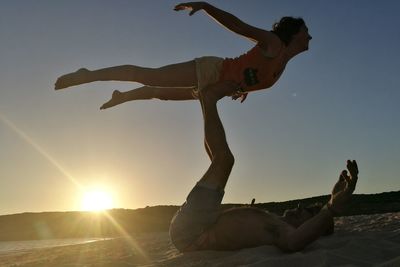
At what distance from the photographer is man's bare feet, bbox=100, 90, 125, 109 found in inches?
225

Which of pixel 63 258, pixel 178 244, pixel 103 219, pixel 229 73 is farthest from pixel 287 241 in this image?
pixel 103 219

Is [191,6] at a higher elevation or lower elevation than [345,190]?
higher

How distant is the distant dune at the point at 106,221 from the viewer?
49.2 feet

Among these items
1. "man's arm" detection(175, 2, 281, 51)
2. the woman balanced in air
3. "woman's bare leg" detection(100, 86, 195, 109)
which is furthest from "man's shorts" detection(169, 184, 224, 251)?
"man's arm" detection(175, 2, 281, 51)

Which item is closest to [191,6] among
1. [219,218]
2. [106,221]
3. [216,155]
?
[216,155]

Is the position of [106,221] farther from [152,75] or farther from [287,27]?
[287,27]

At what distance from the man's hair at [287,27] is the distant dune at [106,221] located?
359 inches

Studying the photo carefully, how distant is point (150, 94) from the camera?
5.57 metres

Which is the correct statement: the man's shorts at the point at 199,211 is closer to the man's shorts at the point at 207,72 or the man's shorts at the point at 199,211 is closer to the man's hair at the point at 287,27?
the man's shorts at the point at 207,72

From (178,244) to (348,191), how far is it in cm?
174

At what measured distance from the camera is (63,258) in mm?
5945

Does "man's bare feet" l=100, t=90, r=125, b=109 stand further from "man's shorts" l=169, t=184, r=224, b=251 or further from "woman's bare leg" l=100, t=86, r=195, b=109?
"man's shorts" l=169, t=184, r=224, b=251

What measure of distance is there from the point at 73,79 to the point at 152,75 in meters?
0.85

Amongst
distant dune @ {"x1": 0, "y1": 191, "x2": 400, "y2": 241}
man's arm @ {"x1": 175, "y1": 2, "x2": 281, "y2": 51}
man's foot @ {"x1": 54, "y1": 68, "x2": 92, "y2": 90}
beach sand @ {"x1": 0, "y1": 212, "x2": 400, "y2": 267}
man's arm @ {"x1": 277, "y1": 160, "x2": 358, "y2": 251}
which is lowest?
beach sand @ {"x1": 0, "y1": 212, "x2": 400, "y2": 267}
